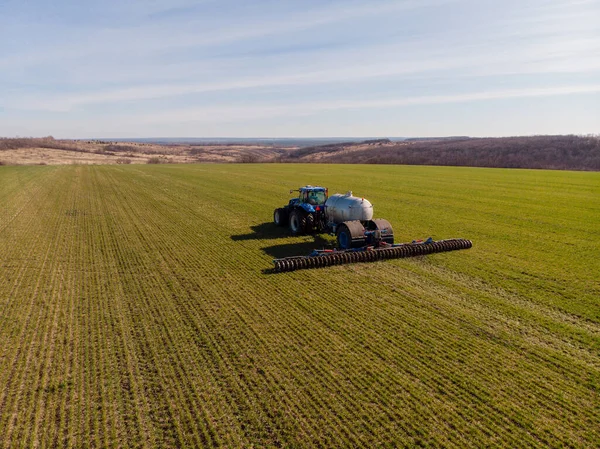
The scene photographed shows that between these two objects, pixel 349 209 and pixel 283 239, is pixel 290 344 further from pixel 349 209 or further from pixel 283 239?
pixel 283 239

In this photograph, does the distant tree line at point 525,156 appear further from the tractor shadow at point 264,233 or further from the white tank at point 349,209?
the white tank at point 349,209

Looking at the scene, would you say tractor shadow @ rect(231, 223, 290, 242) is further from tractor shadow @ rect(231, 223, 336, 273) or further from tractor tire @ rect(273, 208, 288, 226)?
tractor tire @ rect(273, 208, 288, 226)

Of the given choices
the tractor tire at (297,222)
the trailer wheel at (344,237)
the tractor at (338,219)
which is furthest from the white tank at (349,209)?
the tractor tire at (297,222)

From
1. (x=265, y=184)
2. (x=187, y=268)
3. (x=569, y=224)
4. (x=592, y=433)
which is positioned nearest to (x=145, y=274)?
(x=187, y=268)

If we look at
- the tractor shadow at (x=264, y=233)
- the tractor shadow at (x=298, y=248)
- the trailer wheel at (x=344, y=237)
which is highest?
the trailer wheel at (x=344, y=237)

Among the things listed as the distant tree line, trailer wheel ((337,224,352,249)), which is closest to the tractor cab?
trailer wheel ((337,224,352,249))
